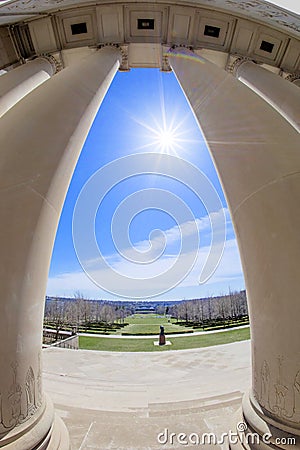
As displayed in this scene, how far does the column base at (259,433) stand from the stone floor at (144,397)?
729 millimetres

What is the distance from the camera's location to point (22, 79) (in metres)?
5.15

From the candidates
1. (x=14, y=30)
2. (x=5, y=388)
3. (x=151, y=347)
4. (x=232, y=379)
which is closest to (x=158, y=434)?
(x=5, y=388)

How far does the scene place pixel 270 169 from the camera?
211 inches

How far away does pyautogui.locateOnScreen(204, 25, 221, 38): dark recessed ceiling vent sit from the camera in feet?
21.0

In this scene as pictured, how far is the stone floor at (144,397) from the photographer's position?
18.7ft

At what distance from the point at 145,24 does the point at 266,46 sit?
10.1 ft

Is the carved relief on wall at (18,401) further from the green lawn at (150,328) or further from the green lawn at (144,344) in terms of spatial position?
the green lawn at (150,328)

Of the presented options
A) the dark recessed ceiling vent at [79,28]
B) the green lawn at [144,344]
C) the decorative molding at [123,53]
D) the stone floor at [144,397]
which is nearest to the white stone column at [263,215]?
the decorative molding at [123,53]

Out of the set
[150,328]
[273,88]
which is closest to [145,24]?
[273,88]

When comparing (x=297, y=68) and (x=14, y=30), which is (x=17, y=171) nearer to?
(x=14, y=30)

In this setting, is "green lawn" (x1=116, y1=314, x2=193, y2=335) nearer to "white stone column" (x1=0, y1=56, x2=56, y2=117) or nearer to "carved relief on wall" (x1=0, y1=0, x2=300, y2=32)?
"white stone column" (x1=0, y1=56, x2=56, y2=117)

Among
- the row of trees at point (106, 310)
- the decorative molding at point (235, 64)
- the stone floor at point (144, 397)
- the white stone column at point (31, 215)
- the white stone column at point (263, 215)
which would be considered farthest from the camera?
the row of trees at point (106, 310)

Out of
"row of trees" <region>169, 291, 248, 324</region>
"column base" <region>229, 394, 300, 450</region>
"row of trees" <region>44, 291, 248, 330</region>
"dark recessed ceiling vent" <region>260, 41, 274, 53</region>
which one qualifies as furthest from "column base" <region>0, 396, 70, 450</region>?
"row of trees" <region>169, 291, 248, 324</region>

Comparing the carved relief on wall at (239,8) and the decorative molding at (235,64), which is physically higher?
the carved relief on wall at (239,8)
